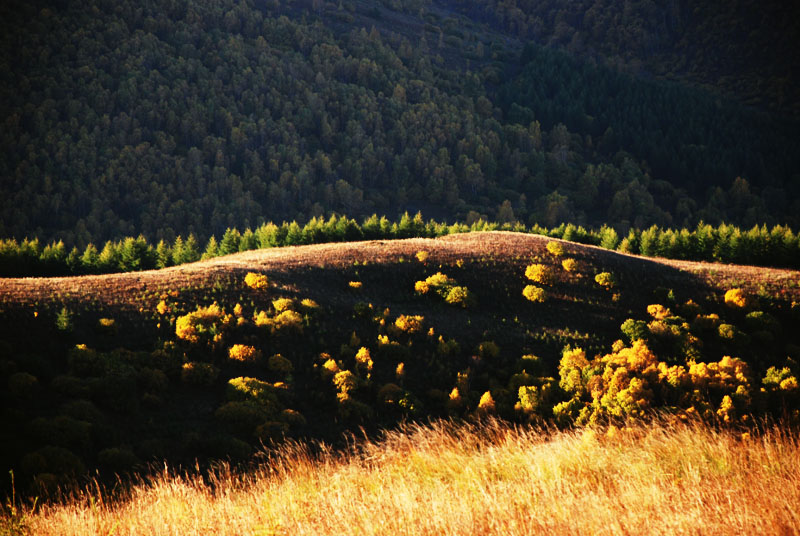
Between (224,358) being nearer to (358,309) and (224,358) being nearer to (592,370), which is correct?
(358,309)

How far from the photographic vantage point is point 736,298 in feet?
136

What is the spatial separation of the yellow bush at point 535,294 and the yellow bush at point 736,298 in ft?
45.1

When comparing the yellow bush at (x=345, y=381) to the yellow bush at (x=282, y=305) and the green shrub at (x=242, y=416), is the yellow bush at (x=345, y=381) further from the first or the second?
the yellow bush at (x=282, y=305)

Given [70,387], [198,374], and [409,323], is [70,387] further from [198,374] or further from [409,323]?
[409,323]

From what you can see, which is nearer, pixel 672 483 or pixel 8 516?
pixel 672 483

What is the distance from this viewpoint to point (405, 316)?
35.0 m

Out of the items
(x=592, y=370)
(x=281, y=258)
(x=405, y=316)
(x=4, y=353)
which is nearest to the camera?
(x=4, y=353)

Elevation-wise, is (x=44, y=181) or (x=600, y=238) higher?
(x=600, y=238)

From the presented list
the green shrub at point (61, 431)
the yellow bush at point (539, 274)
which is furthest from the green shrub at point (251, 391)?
the yellow bush at point (539, 274)

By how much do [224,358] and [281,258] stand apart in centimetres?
1646

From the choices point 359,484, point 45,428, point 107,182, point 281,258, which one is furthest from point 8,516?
point 107,182

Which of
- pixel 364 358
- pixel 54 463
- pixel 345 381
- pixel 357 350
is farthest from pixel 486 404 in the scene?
pixel 54 463

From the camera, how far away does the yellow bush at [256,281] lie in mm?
36438

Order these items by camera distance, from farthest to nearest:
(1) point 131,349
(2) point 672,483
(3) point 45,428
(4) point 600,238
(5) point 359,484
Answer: (4) point 600,238 → (1) point 131,349 → (3) point 45,428 → (5) point 359,484 → (2) point 672,483
